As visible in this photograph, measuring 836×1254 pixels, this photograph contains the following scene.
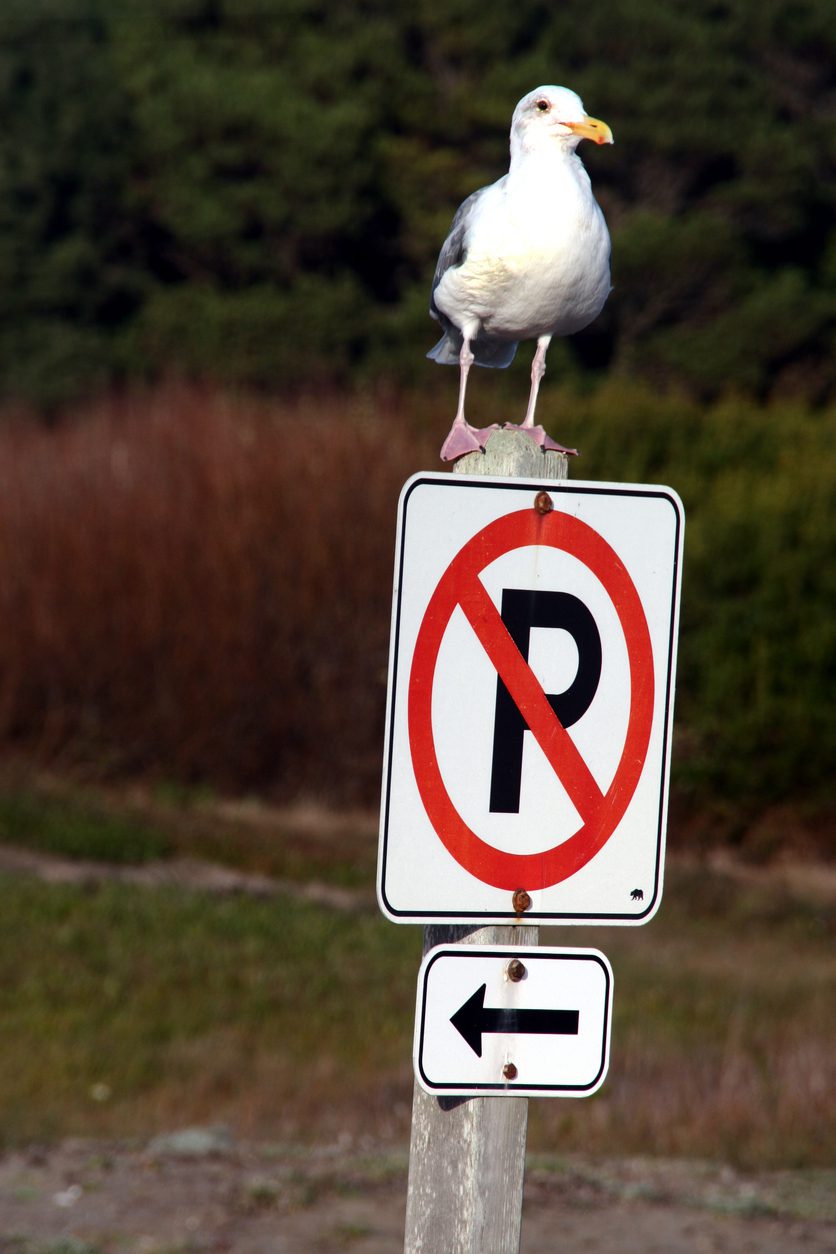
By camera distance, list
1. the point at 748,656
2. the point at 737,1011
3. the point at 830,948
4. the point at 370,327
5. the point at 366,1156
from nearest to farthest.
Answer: the point at 366,1156 → the point at 737,1011 → the point at 830,948 → the point at 748,656 → the point at 370,327

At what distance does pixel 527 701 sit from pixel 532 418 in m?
0.61

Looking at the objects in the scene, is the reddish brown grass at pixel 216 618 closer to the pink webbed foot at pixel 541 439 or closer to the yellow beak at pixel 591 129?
the yellow beak at pixel 591 129

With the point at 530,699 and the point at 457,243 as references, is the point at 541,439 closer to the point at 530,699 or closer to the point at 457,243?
the point at 530,699

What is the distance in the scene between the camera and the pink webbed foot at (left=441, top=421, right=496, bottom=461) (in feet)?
9.04

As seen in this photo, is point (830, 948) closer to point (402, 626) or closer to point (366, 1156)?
point (366, 1156)

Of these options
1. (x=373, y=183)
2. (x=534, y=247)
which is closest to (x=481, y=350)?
(x=534, y=247)

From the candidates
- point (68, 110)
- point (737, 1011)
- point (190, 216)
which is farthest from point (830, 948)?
point (68, 110)

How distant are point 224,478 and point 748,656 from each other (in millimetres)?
5492

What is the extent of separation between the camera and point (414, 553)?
2543 millimetres

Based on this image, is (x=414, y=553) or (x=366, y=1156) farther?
(x=366, y=1156)

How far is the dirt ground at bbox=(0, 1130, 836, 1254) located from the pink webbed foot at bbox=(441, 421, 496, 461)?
3.09m

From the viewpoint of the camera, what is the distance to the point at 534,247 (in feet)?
9.77

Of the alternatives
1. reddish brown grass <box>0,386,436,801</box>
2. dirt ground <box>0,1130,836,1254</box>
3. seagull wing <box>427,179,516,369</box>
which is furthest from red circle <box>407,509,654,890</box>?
reddish brown grass <box>0,386,436,801</box>

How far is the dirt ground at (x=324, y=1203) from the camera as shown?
5.22 metres
